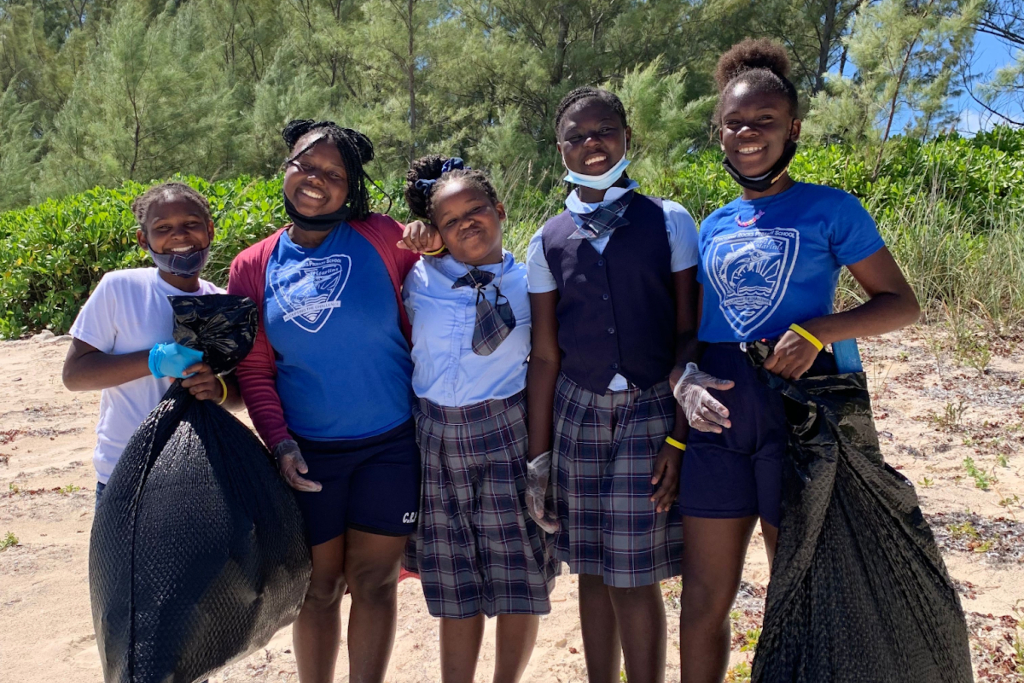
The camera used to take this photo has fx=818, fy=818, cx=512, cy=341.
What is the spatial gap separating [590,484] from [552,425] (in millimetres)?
213

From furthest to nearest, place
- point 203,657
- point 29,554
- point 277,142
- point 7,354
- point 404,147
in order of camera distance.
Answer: point 277,142, point 404,147, point 7,354, point 29,554, point 203,657

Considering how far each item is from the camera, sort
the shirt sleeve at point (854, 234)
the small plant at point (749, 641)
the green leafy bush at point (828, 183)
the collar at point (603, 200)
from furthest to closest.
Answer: the green leafy bush at point (828, 183), the small plant at point (749, 641), the collar at point (603, 200), the shirt sleeve at point (854, 234)


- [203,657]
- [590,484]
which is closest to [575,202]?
[590,484]

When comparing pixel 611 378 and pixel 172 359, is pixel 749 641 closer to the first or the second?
pixel 611 378

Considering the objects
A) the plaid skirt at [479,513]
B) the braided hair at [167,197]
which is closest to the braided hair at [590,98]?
the plaid skirt at [479,513]

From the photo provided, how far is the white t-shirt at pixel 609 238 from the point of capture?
2355 mm

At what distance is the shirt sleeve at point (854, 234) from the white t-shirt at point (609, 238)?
412mm

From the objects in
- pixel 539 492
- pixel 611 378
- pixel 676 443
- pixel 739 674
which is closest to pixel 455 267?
A: pixel 611 378

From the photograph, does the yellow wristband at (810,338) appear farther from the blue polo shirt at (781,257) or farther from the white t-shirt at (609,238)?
the white t-shirt at (609,238)

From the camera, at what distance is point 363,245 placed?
8.23ft

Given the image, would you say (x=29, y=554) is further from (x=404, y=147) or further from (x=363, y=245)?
(x=404, y=147)

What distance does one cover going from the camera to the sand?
2939 mm

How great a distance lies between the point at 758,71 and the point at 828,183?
18.6ft

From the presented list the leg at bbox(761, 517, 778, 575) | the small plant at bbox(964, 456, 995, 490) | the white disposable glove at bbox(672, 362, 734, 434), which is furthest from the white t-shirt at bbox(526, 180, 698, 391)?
the small plant at bbox(964, 456, 995, 490)
